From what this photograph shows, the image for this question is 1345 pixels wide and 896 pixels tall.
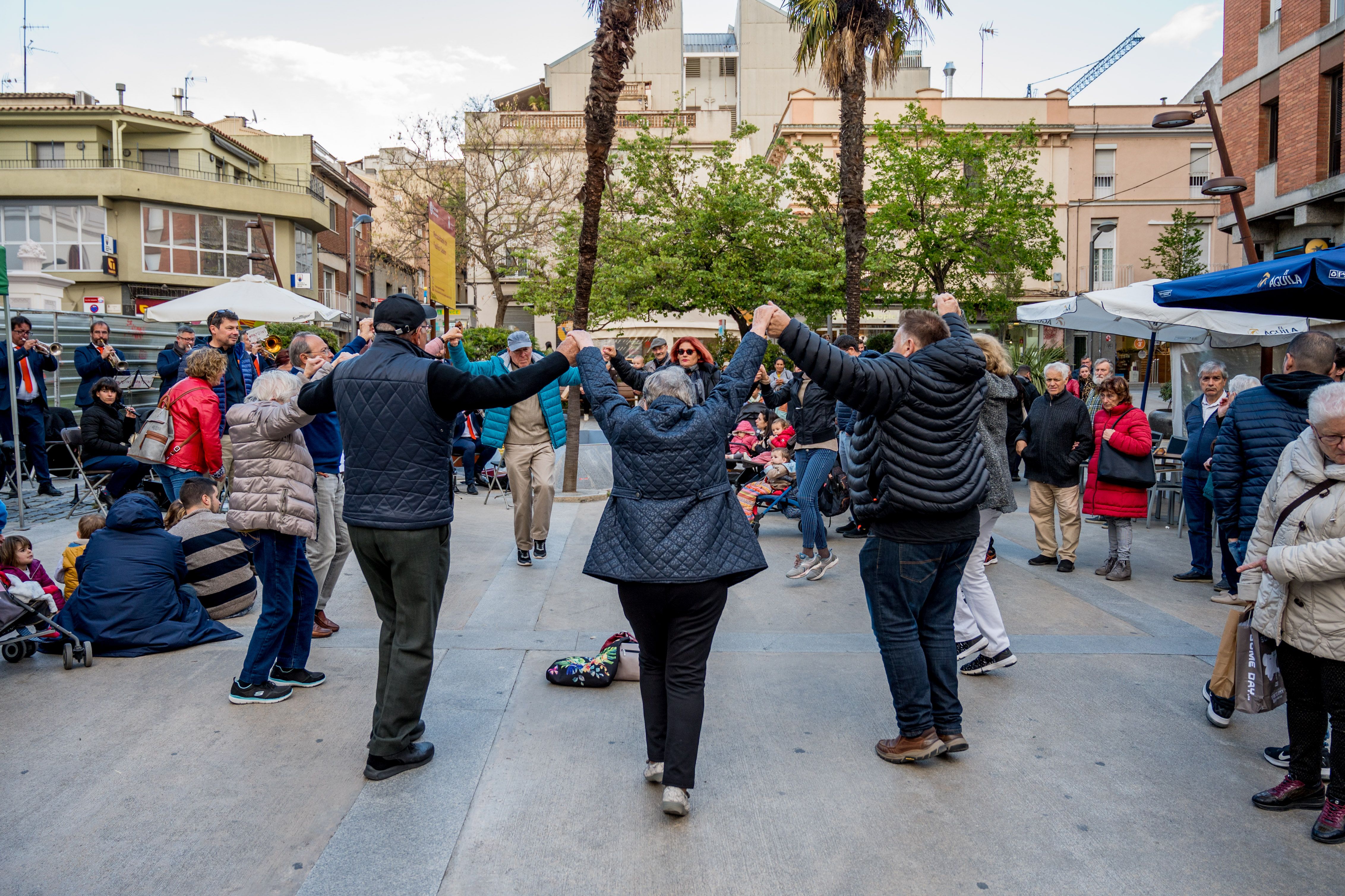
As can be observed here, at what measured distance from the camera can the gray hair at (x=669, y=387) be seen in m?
3.60

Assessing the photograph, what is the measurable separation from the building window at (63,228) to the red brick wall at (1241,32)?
36513 millimetres

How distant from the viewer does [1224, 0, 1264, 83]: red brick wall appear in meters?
21.3

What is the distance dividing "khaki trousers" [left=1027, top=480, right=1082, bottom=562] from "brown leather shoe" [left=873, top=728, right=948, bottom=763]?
4.68 meters

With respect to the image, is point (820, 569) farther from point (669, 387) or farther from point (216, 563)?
point (216, 563)

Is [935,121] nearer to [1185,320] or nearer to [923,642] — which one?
[1185,320]

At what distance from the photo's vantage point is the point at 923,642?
163 inches

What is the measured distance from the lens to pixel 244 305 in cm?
1121

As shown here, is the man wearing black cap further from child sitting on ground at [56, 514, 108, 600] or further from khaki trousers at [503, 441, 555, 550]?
khaki trousers at [503, 441, 555, 550]

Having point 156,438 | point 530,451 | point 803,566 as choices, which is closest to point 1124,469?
point 803,566

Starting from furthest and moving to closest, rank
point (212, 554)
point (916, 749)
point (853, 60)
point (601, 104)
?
point (853, 60) → point (601, 104) → point (212, 554) → point (916, 749)

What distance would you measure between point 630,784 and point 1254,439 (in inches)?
153

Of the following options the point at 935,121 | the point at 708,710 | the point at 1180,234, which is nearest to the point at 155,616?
the point at 708,710

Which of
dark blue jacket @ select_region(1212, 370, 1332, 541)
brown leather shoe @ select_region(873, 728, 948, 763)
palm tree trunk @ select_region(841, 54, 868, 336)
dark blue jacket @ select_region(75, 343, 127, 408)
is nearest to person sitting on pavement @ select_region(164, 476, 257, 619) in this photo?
brown leather shoe @ select_region(873, 728, 948, 763)

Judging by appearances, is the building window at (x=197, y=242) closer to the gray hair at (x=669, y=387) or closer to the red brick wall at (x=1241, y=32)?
the red brick wall at (x=1241, y=32)
